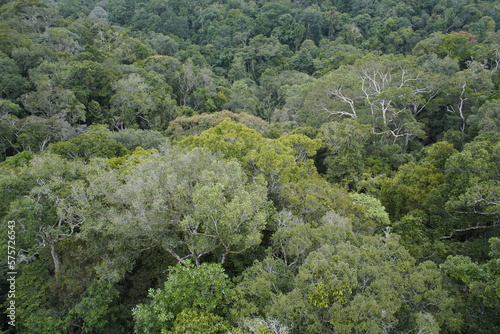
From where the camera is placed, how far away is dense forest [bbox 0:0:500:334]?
844 centimetres

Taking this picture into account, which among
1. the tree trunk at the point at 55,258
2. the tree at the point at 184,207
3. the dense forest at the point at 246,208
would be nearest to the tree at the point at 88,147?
the dense forest at the point at 246,208

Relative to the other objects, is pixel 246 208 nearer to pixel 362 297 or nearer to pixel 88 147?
pixel 362 297

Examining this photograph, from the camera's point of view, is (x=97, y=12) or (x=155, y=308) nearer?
(x=155, y=308)

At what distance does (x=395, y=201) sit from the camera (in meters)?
15.2

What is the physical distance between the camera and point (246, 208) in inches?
373

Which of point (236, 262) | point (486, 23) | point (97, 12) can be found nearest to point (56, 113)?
point (236, 262)

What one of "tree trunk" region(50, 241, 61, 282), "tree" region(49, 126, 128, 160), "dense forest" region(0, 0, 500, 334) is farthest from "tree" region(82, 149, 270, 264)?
"tree" region(49, 126, 128, 160)

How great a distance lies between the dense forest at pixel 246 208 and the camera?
8438 mm

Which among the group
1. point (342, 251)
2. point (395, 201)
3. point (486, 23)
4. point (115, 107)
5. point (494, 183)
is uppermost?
point (486, 23)

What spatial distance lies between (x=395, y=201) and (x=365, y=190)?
3508mm

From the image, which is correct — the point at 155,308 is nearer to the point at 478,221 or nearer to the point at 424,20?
the point at 478,221

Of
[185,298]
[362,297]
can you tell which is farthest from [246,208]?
[362,297]

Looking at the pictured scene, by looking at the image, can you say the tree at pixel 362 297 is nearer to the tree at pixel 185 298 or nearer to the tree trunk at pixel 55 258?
the tree at pixel 185 298

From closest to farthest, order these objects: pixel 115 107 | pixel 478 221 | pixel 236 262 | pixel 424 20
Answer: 1. pixel 236 262
2. pixel 478 221
3. pixel 115 107
4. pixel 424 20
